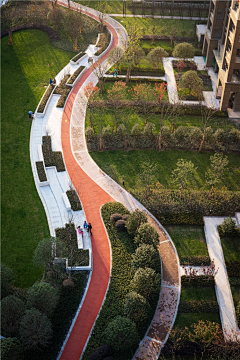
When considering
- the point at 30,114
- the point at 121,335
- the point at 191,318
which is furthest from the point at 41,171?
the point at 191,318

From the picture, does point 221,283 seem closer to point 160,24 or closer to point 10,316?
point 10,316

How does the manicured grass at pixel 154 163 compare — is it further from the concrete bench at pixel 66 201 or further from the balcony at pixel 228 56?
the balcony at pixel 228 56

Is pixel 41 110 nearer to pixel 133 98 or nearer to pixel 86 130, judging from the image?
pixel 86 130

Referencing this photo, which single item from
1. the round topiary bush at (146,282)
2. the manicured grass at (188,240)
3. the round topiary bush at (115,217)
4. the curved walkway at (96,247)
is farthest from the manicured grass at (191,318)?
the round topiary bush at (115,217)

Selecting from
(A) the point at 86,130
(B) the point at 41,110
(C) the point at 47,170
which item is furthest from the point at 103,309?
(B) the point at 41,110

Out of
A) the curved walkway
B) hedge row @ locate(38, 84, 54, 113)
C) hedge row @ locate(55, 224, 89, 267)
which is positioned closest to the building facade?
the curved walkway

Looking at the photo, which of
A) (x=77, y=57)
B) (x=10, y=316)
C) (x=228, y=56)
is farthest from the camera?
(x=77, y=57)

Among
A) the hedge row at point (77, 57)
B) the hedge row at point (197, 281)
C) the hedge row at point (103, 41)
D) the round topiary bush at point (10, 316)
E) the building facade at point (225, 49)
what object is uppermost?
the building facade at point (225, 49)
